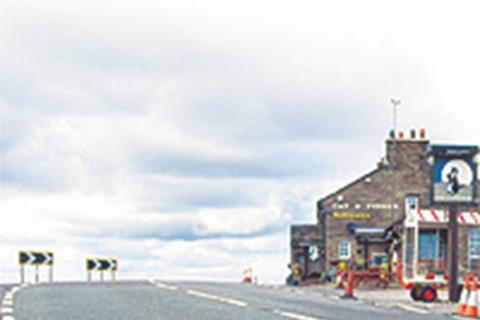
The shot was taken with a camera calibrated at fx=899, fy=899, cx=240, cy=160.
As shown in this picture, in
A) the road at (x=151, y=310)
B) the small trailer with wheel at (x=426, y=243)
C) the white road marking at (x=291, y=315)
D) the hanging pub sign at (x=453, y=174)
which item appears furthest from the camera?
the small trailer with wheel at (x=426, y=243)

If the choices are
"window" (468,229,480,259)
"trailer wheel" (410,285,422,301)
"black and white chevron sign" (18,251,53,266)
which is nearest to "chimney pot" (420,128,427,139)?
"window" (468,229,480,259)

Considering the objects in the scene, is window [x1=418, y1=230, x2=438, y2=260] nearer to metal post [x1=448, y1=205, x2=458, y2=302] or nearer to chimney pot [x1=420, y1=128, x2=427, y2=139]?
metal post [x1=448, y1=205, x2=458, y2=302]

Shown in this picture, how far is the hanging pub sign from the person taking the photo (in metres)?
25.1

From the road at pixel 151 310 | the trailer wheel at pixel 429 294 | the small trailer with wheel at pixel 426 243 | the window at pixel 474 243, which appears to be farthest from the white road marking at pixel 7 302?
the window at pixel 474 243

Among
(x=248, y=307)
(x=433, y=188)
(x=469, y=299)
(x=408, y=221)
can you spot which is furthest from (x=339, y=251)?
(x=248, y=307)

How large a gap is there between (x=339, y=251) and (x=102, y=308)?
46962 millimetres

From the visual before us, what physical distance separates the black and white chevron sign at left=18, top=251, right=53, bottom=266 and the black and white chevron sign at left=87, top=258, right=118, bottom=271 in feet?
7.31

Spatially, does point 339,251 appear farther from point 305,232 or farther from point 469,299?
point 469,299

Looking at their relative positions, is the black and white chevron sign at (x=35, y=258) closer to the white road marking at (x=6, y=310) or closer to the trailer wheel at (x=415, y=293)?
the trailer wheel at (x=415, y=293)

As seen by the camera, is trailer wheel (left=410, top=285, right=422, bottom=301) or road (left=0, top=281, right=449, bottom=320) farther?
trailer wheel (left=410, top=285, right=422, bottom=301)

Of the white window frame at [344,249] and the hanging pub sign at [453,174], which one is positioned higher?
the hanging pub sign at [453,174]

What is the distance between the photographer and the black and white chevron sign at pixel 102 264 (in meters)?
44.1

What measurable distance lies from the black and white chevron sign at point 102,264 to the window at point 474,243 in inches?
682

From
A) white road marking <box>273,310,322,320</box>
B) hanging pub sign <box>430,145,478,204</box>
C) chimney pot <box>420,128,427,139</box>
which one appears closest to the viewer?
white road marking <box>273,310,322,320</box>
